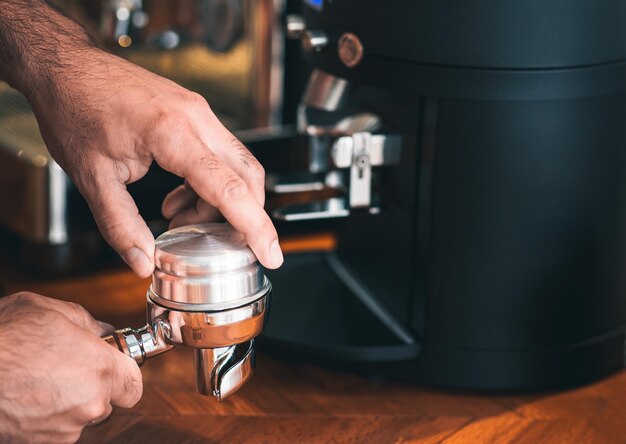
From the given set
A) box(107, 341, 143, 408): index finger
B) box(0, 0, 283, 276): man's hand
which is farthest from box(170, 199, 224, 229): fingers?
box(107, 341, 143, 408): index finger

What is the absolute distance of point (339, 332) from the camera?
76 centimetres

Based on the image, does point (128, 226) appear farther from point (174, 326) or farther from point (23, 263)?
point (23, 263)

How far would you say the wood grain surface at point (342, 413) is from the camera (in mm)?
683

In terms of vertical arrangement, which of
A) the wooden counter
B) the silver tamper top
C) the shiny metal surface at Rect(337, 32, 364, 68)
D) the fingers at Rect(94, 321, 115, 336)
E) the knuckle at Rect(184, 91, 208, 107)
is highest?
the shiny metal surface at Rect(337, 32, 364, 68)

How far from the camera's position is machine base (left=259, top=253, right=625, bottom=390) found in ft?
2.38

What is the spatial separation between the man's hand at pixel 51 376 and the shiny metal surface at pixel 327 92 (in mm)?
298

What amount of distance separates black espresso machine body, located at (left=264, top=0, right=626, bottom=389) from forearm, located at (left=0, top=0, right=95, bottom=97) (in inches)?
7.0

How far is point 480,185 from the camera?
68 cm

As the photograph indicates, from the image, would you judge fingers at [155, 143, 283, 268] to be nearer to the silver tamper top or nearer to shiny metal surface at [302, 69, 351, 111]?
the silver tamper top

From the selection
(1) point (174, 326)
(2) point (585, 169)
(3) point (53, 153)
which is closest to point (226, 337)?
(1) point (174, 326)

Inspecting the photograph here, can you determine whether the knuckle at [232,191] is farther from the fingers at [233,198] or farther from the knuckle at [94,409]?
the knuckle at [94,409]

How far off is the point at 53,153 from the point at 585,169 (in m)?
0.36

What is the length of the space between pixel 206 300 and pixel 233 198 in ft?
0.18

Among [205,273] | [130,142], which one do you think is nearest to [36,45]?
[130,142]
